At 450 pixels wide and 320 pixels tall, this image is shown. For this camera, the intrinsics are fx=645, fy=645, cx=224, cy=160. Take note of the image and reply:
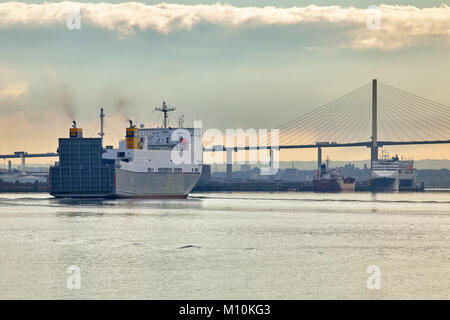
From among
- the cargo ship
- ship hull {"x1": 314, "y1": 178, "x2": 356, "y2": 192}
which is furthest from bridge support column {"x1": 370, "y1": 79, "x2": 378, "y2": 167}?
the cargo ship

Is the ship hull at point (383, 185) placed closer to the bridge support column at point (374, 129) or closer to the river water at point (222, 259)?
the bridge support column at point (374, 129)

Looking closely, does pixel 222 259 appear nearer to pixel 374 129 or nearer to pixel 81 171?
pixel 81 171

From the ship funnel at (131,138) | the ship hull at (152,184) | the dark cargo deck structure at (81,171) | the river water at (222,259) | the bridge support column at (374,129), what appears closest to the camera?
the river water at (222,259)

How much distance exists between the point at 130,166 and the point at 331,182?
261 ft

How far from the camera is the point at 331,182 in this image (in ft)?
512

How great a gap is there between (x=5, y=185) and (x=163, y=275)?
145 metres

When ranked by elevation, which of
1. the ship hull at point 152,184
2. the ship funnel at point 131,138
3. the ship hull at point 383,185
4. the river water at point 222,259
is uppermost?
the ship funnel at point 131,138

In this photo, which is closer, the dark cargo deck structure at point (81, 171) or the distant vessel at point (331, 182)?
the dark cargo deck structure at point (81, 171)

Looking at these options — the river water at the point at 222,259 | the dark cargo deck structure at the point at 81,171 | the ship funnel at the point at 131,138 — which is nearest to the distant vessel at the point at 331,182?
the ship funnel at the point at 131,138

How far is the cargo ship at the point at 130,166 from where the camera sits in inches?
3351

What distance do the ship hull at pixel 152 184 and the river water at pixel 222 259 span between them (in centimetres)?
3797

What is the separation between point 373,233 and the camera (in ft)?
134

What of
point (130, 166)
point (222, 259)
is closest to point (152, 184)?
point (130, 166)
